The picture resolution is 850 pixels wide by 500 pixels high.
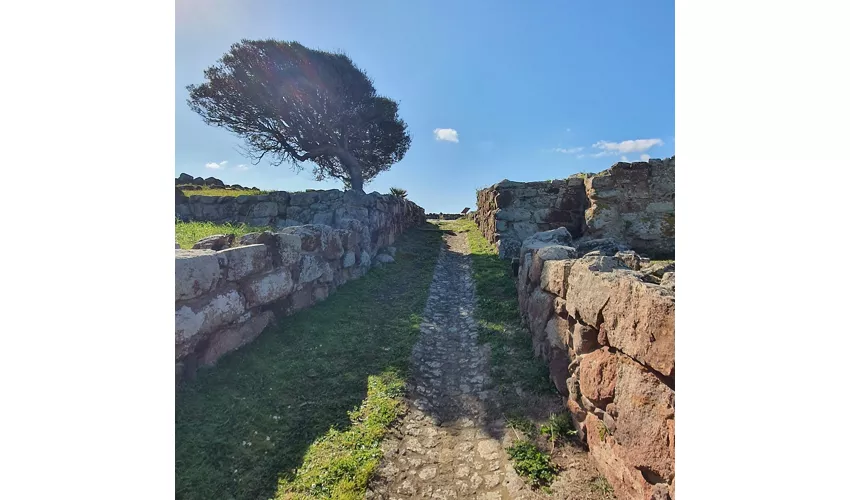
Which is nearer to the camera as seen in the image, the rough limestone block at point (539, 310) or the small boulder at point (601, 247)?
the rough limestone block at point (539, 310)

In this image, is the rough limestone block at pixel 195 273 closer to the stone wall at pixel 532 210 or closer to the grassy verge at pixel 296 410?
the grassy verge at pixel 296 410

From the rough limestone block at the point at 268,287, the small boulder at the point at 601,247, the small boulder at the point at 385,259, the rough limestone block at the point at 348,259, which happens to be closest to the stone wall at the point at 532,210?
the small boulder at the point at 385,259

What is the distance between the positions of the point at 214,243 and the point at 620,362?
187 inches

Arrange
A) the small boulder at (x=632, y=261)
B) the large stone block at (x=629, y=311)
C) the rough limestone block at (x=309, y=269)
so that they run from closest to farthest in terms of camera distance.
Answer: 1. the large stone block at (x=629, y=311)
2. the small boulder at (x=632, y=261)
3. the rough limestone block at (x=309, y=269)

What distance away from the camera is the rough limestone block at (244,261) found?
4.42 meters

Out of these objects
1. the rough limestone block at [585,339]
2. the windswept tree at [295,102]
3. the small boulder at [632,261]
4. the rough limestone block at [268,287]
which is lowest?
the rough limestone block at [585,339]

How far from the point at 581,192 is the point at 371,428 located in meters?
8.45

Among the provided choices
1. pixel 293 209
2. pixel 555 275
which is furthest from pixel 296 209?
pixel 555 275

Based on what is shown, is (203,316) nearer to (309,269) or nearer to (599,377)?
(309,269)

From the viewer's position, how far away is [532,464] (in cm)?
292

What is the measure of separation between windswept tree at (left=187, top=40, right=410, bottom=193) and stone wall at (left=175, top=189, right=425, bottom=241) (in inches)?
266

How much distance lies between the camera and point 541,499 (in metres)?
2.61

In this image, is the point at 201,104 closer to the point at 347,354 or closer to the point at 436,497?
the point at 347,354

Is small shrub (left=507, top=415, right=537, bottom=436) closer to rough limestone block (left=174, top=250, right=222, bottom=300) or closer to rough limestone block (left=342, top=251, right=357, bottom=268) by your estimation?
rough limestone block (left=174, top=250, right=222, bottom=300)
